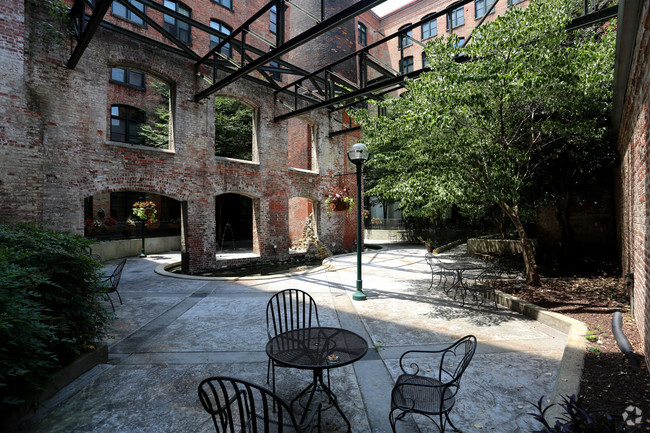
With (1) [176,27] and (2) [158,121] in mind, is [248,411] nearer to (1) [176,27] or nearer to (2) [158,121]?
(1) [176,27]

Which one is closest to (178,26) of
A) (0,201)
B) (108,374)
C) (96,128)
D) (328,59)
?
(328,59)

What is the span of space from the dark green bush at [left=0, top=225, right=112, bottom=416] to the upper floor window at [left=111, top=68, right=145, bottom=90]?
51.3 ft

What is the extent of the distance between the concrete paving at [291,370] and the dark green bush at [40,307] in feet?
1.23

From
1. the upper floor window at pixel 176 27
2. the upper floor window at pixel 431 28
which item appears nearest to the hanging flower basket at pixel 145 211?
the upper floor window at pixel 176 27

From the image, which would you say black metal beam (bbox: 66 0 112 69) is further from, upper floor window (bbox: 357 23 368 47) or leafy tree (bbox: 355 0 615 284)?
upper floor window (bbox: 357 23 368 47)

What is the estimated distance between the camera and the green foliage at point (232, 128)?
1672cm

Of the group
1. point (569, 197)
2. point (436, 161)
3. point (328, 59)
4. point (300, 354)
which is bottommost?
point (300, 354)

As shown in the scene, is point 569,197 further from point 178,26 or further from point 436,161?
point 178,26

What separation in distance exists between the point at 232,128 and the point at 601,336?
16.4 m

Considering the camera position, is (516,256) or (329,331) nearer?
(329,331)

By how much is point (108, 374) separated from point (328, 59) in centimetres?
1618

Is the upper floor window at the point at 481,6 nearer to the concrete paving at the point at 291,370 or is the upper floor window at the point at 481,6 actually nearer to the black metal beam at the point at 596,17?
the black metal beam at the point at 596,17

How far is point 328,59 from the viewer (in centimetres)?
1603

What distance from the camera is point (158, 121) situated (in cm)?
1780
